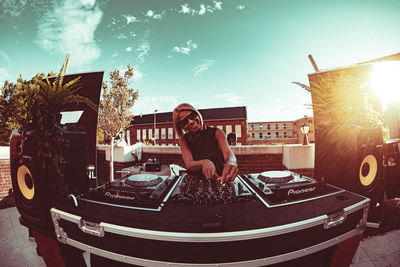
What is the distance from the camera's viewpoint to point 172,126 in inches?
1332

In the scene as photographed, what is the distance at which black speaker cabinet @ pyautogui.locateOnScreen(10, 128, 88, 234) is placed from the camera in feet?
3.76

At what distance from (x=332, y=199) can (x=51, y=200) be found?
6.42 ft

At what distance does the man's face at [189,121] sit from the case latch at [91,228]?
1401 mm

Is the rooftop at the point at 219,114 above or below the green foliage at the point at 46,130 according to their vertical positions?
above

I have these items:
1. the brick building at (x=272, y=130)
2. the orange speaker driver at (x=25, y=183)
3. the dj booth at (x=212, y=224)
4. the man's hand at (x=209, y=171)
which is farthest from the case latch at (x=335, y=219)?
the brick building at (x=272, y=130)

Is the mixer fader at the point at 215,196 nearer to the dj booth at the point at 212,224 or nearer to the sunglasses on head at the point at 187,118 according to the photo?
the dj booth at the point at 212,224

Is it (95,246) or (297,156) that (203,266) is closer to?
(95,246)

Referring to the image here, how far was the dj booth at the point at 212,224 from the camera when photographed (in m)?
0.74

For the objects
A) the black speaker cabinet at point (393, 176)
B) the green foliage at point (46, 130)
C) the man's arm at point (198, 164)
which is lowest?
the black speaker cabinet at point (393, 176)

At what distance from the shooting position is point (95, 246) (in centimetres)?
91

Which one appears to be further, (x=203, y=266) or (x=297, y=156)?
(x=297, y=156)

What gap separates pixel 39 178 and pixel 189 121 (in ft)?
4.78

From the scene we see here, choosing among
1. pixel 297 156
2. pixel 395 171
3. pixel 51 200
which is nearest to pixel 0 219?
pixel 51 200

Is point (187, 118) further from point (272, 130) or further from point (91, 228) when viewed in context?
point (272, 130)
